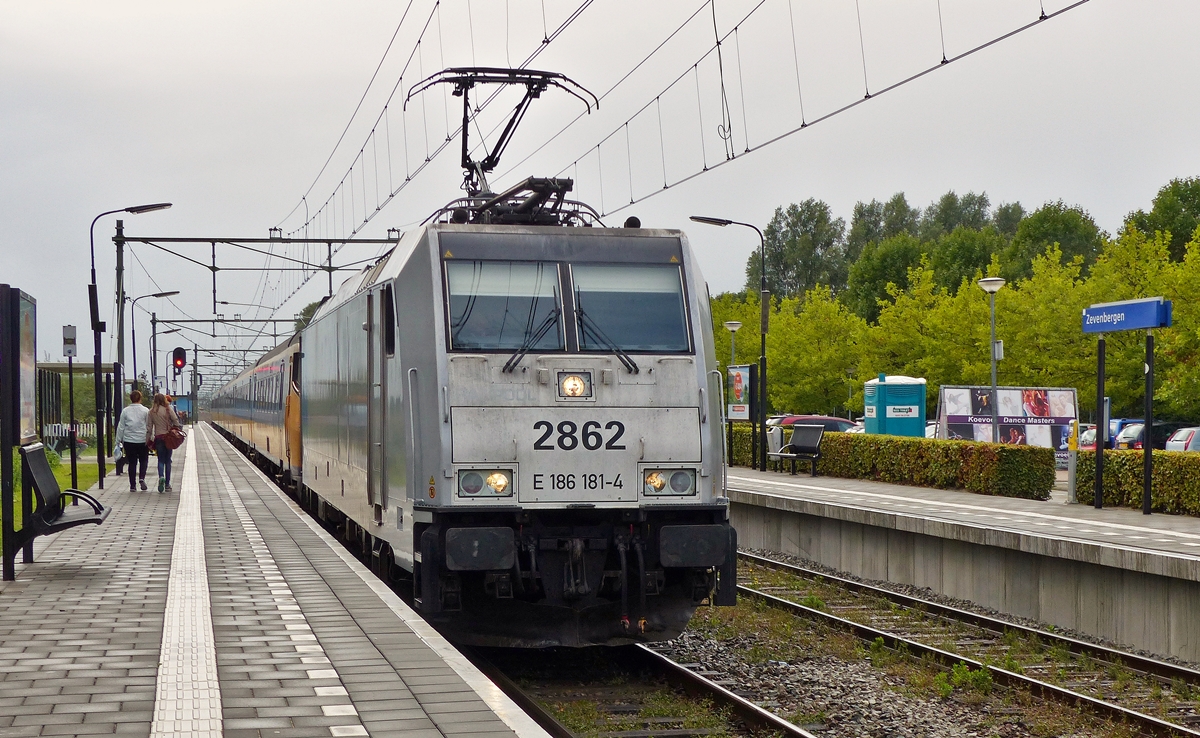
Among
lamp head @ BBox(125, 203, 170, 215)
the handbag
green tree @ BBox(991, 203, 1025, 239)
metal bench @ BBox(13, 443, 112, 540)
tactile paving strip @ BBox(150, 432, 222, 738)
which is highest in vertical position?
green tree @ BBox(991, 203, 1025, 239)

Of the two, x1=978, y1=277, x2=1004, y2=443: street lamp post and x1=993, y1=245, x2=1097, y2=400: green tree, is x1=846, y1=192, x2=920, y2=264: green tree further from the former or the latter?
x1=978, y1=277, x2=1004, y2=443: street lamp post

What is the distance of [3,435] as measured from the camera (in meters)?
10.5

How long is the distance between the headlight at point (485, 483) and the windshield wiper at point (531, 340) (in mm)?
775

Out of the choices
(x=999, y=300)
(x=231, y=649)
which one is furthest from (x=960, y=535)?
(x=999, y=300)

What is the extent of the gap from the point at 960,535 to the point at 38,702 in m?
11.0

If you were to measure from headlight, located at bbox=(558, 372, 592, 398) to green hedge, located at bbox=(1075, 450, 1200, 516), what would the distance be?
9.87m

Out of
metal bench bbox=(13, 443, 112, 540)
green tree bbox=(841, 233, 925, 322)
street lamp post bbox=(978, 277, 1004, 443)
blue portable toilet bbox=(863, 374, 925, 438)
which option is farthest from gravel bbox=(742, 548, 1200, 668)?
green tree bbox=(841, 233, 925, 322)

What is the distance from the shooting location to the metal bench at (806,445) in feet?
87.4

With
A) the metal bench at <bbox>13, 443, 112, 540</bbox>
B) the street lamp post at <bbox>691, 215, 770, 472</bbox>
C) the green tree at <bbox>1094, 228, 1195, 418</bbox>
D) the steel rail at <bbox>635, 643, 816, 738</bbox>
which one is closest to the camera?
the steel rail at <bbox>635, 643, 816, 738</bbox>

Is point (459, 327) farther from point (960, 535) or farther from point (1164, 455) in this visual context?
point (1164, 455)

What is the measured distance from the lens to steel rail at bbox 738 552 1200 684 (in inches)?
420

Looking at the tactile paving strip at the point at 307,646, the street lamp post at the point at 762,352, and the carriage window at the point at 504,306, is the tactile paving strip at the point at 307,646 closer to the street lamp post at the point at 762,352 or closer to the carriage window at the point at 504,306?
the carriage window at the point at 504,306

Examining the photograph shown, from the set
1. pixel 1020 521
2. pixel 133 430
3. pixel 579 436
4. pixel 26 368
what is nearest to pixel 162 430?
pixel 133 430

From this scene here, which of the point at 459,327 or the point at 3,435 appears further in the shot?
the point at 3,435
